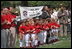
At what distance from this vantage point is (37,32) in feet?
22.9

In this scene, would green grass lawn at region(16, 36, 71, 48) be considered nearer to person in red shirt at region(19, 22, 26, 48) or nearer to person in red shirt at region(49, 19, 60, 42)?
person in red shirt at region(49, 19, 60, 42)

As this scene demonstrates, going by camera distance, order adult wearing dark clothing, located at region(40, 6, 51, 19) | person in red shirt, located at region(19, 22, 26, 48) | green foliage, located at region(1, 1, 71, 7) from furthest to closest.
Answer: adult wearing dark clothing, located at region(40, 6, 51, 19), person in red shirt, located at region(19, 22, 26, 48), green foliage, located at region(1, 1, 71, 7)

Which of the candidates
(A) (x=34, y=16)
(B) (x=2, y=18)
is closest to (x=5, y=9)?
(B) (x=2, y=18)

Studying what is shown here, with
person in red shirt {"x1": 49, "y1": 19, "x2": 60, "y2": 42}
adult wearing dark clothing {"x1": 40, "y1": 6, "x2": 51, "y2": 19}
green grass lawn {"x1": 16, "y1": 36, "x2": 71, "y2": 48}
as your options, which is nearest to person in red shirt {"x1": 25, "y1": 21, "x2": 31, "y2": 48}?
green grass lawn {"x1": 16, "y1": 36, "x2": 71, "y2": 48}

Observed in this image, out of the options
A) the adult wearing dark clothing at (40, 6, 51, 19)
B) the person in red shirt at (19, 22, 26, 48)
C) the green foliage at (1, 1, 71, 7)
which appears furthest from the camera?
the adult wearing dark clothing at (40, 6, 51, 19)

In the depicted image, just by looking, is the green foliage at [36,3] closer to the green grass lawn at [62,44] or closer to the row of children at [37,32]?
the row of children at [37,32]

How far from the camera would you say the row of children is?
688cm

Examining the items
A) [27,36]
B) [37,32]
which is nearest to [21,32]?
[27,36]

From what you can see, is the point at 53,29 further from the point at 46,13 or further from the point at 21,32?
the point at 21,32

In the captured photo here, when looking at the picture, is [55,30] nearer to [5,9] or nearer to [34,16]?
[34,16]

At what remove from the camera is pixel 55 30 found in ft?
23.3

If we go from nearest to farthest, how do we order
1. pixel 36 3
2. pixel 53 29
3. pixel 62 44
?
pixel 36 3, pixel 62 44, pixel 53 29

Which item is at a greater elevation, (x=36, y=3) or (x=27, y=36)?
(x=36, y=3)

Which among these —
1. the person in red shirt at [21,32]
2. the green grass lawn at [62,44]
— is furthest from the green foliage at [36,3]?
the green grass lawn at [62,44]
